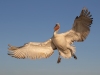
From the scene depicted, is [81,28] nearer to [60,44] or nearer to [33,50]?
[60,44]

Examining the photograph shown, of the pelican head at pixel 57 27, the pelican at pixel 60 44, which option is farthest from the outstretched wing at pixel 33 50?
the pelican head at pixel 57 27

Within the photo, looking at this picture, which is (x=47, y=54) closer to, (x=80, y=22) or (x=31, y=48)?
(x=31, y=48)

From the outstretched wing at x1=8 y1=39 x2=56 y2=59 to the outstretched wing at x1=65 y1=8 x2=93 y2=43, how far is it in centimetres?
140

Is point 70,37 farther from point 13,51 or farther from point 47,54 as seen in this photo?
point 13,51

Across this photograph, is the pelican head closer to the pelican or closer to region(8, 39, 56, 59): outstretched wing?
the pelican

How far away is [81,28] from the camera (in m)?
23.4

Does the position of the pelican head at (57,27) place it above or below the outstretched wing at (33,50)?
above

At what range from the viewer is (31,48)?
23.8m

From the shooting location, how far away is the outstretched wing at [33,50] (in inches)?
912

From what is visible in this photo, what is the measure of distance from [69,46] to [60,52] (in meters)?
0.71

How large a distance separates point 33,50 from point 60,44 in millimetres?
1965

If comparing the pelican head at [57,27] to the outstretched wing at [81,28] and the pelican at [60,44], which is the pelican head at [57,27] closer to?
the pelican at [60,44]

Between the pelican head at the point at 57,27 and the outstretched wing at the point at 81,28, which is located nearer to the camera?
the outstretched wing at the point at 81,28

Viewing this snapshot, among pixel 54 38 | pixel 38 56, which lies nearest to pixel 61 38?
pixel 54 38
